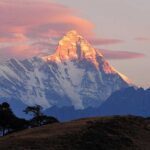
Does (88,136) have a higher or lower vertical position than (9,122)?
higher

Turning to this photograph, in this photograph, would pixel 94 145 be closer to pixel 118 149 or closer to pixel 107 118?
pixel 118 149

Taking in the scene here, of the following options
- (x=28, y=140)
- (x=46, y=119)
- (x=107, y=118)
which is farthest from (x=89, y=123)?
(x=46, y=119)

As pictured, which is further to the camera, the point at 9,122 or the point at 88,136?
the point at 9,122

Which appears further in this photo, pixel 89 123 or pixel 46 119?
pixel 46 119

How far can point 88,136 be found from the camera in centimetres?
7719

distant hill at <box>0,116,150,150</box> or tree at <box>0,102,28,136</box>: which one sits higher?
distant hill at <box>0,116,150,150</box>

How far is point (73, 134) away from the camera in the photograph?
76750mm

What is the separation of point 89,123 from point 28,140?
38.5ft

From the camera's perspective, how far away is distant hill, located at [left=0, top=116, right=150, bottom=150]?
7281 centimetres

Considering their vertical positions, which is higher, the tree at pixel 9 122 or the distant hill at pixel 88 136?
the distant hill at pixel 88 136

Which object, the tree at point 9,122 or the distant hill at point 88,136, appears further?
the tree at point 9,122

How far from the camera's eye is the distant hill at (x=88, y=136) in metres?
72.8

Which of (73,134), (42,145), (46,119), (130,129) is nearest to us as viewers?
(42,145)

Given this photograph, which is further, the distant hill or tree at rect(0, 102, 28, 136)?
tree at rect(0, 102, 28, 136)
